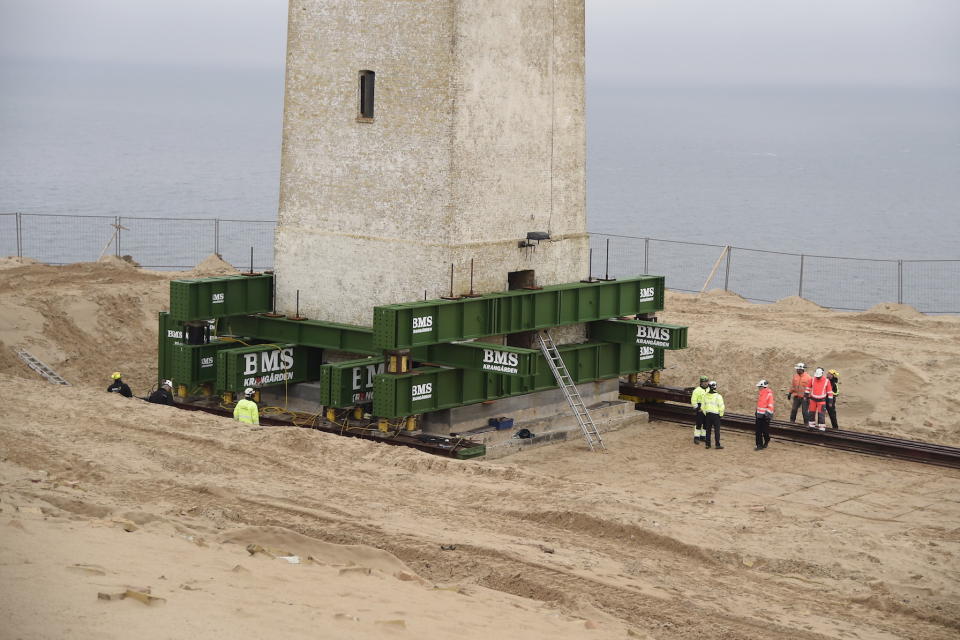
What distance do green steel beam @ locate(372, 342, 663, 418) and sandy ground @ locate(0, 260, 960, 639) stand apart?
1.42 meters

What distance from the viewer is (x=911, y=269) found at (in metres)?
79.0

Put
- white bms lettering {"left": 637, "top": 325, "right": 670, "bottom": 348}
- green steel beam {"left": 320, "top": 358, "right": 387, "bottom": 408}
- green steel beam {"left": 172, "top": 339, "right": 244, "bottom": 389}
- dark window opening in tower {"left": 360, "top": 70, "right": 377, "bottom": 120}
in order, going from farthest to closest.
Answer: white bms lettering {"left": 637, "top": 325, "right": 670, "bottom": 348} < green steel beam {"left": 172, "top": 339, "right": 244, "bottom": 389} < dark window opening in tower {"left": 360, "top": 70, "right": 377, "bottom": 120} < green steel beam {"left": 320, "top": 358, "right": 387, "bottom": 408}

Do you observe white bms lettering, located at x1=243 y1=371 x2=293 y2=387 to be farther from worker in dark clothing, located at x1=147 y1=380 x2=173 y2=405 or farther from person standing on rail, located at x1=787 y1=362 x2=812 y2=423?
person standing on rail, located at x1=787 y1=362 x2=812 y2=423

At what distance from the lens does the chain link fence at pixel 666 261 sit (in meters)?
63.8

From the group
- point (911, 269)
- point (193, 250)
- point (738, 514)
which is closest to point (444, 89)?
point (738, 514)

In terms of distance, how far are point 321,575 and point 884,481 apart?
13.0 meters

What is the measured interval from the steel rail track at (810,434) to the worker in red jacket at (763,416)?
0.95 m

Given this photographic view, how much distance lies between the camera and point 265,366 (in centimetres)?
2520

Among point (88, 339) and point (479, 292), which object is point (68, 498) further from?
point (88, 339)

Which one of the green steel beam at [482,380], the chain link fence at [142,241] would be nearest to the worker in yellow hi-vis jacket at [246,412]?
the green steel beam at [482,380]

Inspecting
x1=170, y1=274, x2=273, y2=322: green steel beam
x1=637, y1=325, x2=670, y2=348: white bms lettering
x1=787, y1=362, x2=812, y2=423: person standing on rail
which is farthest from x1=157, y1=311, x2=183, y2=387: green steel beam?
x1=787, y1=362, x2=812, y2=423: person standing on rail

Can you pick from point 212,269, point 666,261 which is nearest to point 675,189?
point 666,261

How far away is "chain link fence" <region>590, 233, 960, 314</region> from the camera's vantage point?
204ft

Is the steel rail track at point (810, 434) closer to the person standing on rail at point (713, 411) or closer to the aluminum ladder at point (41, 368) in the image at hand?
the person standing on rail at point (713, 411)
